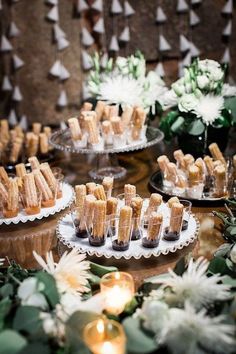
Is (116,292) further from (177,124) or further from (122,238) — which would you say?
(177,124)

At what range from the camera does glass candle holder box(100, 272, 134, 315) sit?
3.45 ft

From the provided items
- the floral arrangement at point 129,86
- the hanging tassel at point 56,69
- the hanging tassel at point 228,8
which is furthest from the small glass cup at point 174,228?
the hanging tassel at point 228,8

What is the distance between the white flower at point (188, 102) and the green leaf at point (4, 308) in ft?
3.76

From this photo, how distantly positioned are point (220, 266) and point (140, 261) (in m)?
0.27

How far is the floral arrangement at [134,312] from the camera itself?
88 centimetres

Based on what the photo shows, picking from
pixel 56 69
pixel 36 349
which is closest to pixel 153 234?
pixel 36 349

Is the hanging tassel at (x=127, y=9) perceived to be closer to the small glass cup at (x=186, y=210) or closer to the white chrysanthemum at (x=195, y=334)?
the small glass cup at (x=186, y=210)

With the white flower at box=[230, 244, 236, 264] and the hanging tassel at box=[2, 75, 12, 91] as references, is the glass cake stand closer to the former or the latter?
the white flower at box=[230, 244, 236, 264]

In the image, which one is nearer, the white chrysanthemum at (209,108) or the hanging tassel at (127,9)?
the white chrysanthemum at (209,108)

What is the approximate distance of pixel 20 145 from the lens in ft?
7.16

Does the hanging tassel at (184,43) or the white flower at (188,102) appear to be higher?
the hanging tassel at (184,43)

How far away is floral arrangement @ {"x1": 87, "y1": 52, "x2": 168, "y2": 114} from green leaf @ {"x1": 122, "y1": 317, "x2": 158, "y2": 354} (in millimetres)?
1316

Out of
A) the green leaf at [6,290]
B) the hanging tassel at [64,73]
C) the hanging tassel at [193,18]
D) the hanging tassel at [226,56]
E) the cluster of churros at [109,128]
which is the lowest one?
the green leaf at [6,290]

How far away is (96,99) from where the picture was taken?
2.30m
